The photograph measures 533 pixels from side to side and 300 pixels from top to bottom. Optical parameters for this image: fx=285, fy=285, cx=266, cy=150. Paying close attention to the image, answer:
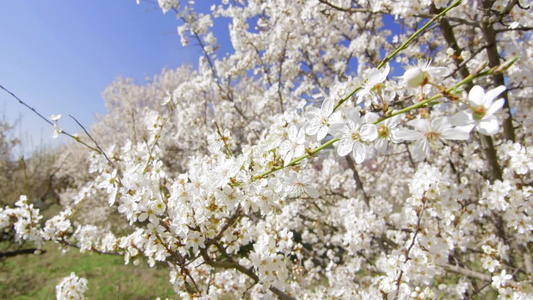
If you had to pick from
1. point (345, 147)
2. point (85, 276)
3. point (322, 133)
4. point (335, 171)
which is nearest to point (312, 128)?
point (322, 133)

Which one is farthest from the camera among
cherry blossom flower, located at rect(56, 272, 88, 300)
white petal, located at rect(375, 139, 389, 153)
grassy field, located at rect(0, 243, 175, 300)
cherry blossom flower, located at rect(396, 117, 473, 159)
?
grassy field, located at rect(0, 243, 175, 300)

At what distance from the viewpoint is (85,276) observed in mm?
7387

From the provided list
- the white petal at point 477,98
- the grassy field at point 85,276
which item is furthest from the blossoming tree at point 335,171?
the grassy field at point 85,276

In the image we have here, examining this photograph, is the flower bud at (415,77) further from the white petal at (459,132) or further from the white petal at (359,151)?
the white petal at (359,151)

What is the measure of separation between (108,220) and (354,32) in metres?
10.9

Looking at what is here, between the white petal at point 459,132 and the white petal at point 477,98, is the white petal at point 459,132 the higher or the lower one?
the lower one

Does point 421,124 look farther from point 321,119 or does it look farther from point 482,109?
point 321,119

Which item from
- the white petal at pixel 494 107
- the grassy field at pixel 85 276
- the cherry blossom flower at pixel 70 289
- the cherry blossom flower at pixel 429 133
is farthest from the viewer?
the grassy field at pixel 85 276

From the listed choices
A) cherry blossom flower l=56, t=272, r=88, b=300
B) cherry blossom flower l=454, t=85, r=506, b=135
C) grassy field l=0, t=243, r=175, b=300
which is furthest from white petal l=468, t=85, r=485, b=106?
grassy field l=0, t=243, r=175, b=300

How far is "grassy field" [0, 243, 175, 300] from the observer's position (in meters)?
6.47

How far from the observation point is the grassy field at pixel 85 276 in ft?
21.2

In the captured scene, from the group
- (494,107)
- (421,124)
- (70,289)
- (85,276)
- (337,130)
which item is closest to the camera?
(494,107)

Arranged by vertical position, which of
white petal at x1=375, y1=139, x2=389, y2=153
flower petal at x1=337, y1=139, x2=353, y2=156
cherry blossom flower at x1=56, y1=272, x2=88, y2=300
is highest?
flower petal at x1=337, y1=139, x2=353, y2=156

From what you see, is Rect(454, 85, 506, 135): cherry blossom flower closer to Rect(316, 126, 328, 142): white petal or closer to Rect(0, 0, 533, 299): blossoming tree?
Rect(0, 0, 533, 299): blossoming tree
